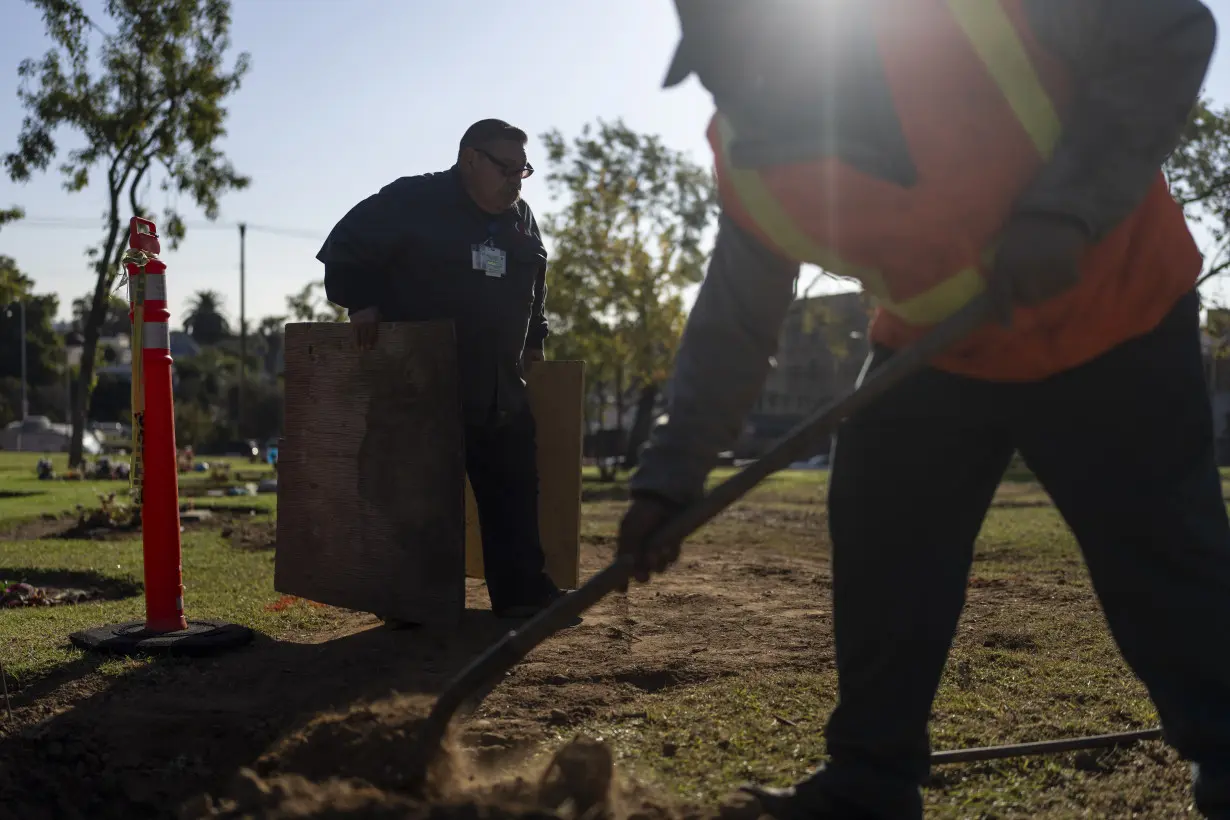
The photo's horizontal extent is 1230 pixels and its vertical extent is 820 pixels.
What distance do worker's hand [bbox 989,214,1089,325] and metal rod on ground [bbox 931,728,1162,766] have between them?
46.7 inches

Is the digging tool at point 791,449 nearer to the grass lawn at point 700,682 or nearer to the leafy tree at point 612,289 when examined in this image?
the grass lawn at point 700,682

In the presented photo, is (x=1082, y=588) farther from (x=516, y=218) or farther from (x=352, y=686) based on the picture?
(x=352, y=686)

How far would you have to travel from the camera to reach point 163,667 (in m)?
3.85

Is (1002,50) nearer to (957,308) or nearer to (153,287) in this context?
(957,308)

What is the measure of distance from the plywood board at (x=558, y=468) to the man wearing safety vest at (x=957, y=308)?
9.07ft

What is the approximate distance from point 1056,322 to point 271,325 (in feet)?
350

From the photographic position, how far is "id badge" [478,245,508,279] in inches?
181

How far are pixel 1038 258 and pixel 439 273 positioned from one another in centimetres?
289

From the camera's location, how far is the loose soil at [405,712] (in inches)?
90.4

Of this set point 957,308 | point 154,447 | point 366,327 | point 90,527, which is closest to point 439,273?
point 366,327

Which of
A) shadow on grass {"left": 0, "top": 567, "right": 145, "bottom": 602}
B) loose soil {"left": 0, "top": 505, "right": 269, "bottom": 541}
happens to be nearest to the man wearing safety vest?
shadow on grass {"left": 0, "top": 567, "right": 145, "bottom": 602}

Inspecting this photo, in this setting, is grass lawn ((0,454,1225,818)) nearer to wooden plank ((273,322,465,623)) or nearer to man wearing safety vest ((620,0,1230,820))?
wooden plank ((273,322,465,623))

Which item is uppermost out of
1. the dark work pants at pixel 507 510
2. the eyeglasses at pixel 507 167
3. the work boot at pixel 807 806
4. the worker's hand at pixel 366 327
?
the eyeglasses at pixel 507 167

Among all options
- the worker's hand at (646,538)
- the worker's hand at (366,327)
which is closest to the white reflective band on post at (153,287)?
the worker's hand at (366,327)
